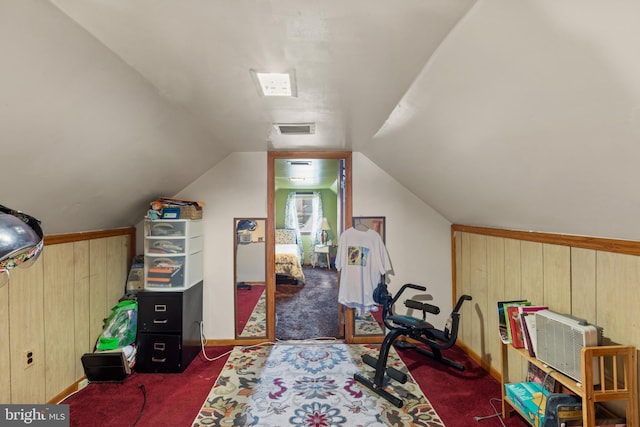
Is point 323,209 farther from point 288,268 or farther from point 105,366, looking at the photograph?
point 105,366

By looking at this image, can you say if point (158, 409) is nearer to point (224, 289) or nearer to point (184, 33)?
point (224, 289)

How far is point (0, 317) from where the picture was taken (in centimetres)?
191

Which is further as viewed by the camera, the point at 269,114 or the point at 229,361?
the point at 229,361

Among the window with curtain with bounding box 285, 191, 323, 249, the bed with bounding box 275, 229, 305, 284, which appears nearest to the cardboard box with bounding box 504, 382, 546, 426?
the bed with bounding box 275, 229, 305, 284

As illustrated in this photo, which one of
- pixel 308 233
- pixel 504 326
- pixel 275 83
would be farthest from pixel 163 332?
pixel 308 233

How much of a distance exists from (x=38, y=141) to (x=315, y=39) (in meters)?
1.47

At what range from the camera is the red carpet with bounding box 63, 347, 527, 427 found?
2137 millimetres

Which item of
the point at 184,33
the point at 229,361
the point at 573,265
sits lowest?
the point at 229,361

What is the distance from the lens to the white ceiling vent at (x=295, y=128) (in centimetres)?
245

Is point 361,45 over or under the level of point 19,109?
over

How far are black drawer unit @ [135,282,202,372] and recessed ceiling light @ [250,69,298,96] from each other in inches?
85.1

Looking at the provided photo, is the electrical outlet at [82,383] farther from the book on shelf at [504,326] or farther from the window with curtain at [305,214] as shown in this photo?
the window with curtain at [305,214]

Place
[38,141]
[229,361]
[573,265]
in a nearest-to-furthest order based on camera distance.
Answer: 1. [38,141]
2. [573,265]
3. [229,361]

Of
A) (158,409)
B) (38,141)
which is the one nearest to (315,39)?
(38,141)
